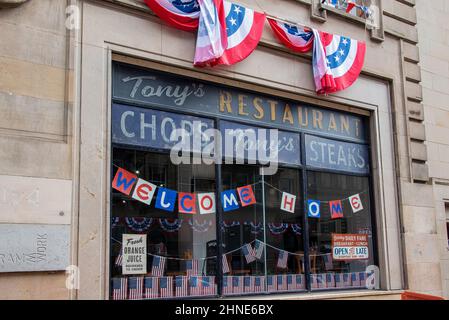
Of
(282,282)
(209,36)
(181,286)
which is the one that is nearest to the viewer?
(181,286)

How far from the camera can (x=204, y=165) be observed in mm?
10148

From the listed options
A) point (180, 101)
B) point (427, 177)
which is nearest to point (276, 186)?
point (180, 101)

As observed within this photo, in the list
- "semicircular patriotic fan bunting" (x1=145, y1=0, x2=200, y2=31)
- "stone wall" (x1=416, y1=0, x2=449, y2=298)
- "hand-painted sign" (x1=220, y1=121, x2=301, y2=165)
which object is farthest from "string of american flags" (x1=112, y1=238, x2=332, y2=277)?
"semicircular patriotic fan bunting" (x1=145, y1=0, x2=200, y2=31)

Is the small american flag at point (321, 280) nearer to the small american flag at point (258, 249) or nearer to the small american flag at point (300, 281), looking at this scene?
the small american flag at point (300, 281)

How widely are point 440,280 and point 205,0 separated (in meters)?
8.40

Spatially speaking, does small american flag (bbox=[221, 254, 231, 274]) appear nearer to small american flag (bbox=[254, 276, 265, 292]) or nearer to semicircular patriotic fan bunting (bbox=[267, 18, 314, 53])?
small american flag (bbox=[254, 276, 265, 292])

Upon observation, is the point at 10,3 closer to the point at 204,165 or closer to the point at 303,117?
the point at 204,165

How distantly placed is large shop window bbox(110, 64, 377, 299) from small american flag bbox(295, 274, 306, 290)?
3cm

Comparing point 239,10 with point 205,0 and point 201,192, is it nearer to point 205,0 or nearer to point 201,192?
point 205,0

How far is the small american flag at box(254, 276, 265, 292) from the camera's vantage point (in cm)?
1045

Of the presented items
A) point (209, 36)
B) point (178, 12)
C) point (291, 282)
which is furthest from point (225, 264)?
point (178, 12)

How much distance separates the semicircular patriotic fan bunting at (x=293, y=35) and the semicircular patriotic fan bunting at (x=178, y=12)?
1.86 metres

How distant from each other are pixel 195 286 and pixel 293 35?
531 cm

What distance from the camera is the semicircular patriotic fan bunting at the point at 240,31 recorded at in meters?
10.2
